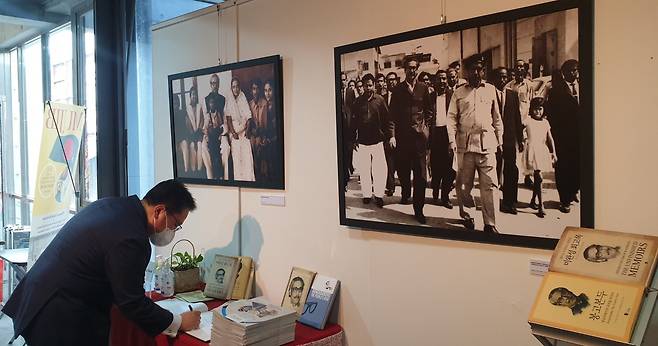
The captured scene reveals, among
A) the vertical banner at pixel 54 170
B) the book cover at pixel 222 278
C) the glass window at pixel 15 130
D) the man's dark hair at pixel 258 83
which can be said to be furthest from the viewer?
the glass window at pixel 15 130

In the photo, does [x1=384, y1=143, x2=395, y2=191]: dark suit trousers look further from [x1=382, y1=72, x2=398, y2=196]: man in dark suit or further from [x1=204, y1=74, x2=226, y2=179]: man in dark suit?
[x1=204, y1=74, x2=226, y2=179]: man in dark suit

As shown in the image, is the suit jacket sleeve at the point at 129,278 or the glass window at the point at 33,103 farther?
the glass window at the point at 33,103

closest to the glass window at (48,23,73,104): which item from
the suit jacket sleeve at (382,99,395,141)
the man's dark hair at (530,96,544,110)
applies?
the suit jacket sleeve at (382,99,395,141)

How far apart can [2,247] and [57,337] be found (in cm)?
274

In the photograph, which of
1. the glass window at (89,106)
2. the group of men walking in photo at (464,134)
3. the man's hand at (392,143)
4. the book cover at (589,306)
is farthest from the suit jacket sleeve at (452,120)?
the glass window at (89,106)

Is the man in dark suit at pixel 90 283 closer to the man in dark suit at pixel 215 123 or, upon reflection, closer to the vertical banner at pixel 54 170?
the man in dark suit at pixel 215 123

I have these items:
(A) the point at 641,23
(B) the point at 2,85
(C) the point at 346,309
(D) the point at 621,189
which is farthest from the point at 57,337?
(B) the point at 2,85

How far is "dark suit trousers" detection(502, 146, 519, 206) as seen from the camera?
6.11 feet

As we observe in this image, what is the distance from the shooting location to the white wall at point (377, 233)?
1.65 m

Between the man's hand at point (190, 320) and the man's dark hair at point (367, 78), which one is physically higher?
the man's dark hair at point (367, 78)

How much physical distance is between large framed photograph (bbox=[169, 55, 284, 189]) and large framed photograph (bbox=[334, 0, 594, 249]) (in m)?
0.48

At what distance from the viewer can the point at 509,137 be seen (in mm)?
1870

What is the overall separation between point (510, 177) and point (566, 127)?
252 mm

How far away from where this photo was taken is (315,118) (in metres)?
2.58
